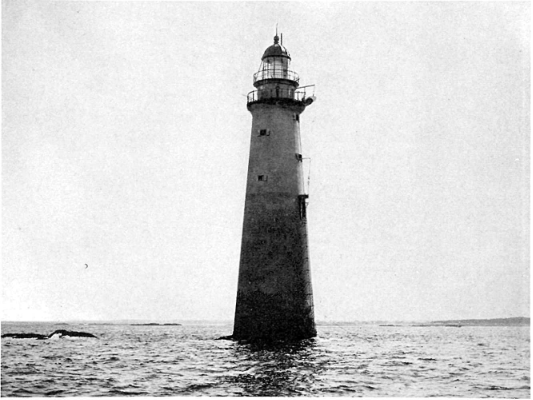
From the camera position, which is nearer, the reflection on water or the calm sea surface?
the reflection on water

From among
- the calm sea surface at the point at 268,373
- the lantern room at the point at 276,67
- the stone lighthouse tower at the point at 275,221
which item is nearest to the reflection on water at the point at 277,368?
the calm sea surface at the point at 268,373

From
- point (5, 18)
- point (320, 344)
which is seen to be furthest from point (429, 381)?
point (5, 18)

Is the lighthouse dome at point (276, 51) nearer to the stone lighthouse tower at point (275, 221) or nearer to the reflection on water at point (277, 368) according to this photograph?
the stone lighthouse tower at point (275, 221)

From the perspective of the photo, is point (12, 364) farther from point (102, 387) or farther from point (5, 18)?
point (5, 18)

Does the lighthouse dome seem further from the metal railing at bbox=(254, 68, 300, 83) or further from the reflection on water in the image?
the reflection on water

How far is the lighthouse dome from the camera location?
31.5 m

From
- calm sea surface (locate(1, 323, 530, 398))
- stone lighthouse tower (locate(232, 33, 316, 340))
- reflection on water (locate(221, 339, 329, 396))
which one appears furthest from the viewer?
stone lighthouse tower (locate(232, 33, 316, 340))

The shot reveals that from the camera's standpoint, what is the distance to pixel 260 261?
2920cm

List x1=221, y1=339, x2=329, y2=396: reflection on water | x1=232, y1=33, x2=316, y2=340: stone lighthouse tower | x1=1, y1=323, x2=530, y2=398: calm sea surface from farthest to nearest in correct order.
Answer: x1=232, y1=33, x2=316, y2=340: stone lighthouse tower, x1=1, y1=323, x2=530, y2=398: calm sea surface, x1=221, y1=339, x2=329, y2=396: reflection on water

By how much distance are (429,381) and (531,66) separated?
10307 millimetres

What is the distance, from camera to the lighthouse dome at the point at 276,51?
31547 mm

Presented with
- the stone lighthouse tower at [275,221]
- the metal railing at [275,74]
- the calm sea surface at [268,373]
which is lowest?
the calm sea surface at [268,373]

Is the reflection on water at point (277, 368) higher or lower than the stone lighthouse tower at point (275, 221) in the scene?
lower

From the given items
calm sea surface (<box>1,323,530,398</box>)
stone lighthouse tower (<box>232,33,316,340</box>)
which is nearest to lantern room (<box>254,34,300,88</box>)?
stone lighthouse tower (<box>232,33,316,340</box>)
